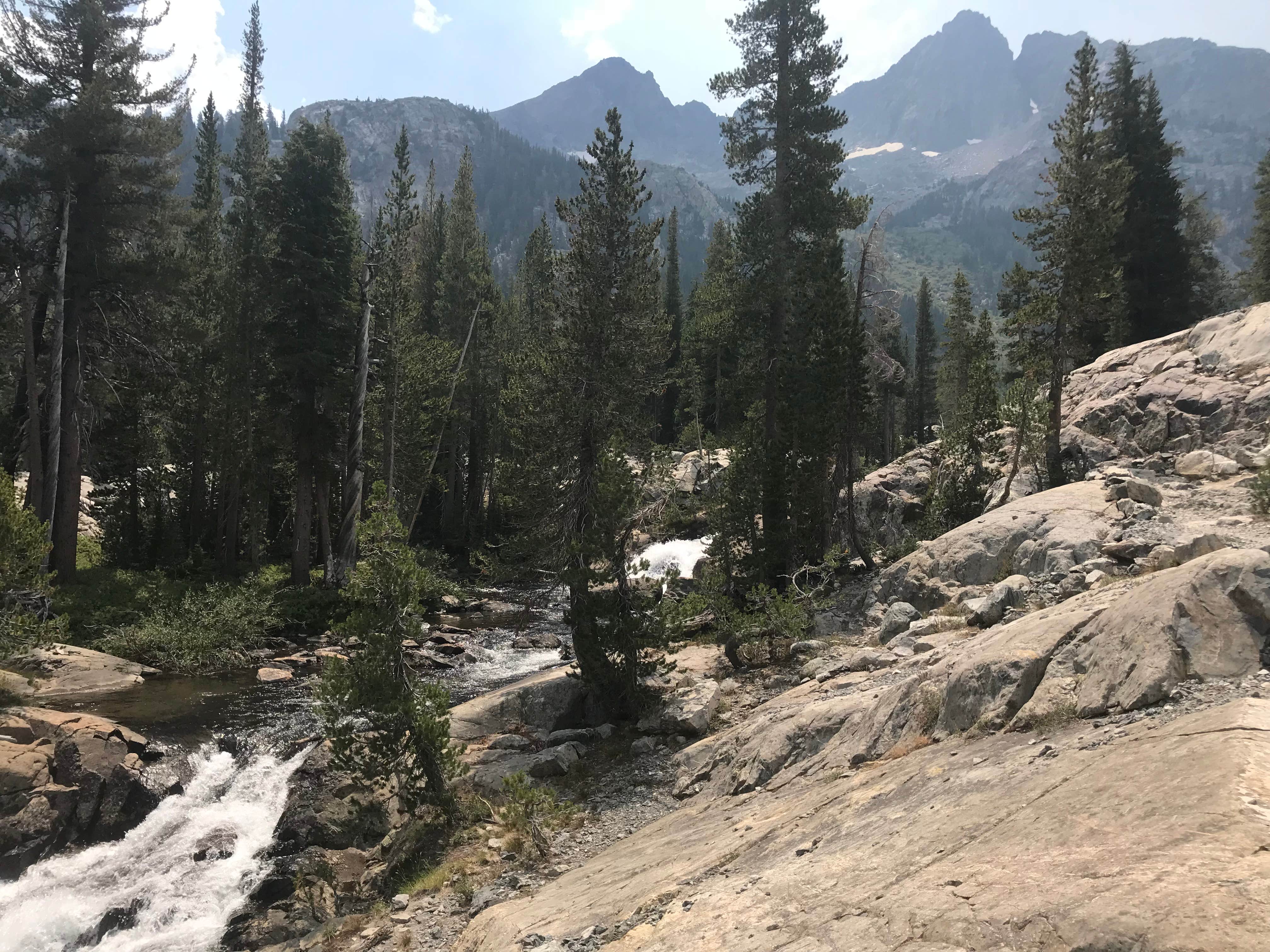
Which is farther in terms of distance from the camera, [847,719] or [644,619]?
[644,619]

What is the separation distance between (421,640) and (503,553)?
8.58 m

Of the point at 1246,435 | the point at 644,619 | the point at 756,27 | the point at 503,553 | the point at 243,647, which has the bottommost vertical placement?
the point at 243,647

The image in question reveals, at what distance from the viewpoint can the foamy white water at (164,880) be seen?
9.13 m

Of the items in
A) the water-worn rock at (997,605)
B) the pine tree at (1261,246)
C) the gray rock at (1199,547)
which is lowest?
the water-worn rock at (997,605)

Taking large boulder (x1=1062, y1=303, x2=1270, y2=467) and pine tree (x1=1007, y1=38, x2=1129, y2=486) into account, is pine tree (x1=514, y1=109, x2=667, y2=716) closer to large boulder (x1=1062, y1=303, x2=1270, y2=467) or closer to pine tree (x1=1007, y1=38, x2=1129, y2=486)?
pine tree (x1=1007, y1=38, x2=1129, y2=486)

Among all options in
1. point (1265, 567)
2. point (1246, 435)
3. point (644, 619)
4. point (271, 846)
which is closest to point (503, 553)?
point (644, 619)

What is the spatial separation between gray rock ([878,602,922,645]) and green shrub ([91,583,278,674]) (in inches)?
669

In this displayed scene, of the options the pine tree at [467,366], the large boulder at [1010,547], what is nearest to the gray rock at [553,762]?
the large boulder at [1010,547]

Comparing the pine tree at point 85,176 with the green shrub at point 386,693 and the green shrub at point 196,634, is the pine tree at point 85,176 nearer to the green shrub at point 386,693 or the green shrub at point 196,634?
the green shrub at point 196,634

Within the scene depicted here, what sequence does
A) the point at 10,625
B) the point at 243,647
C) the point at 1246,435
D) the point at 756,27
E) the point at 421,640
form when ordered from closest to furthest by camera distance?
the point at 10,625, the point at 1246,435, the point at 243,647, the point at 421,640, the point at 756,27

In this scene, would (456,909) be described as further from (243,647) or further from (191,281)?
(191,281)

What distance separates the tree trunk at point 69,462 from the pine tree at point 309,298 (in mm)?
5772

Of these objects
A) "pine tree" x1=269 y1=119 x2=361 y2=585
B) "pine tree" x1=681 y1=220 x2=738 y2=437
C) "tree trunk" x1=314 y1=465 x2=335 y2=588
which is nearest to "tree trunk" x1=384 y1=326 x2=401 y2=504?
"pine tree" x1=269 y1=119 x2=361 y2=585

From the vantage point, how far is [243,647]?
20016mm
